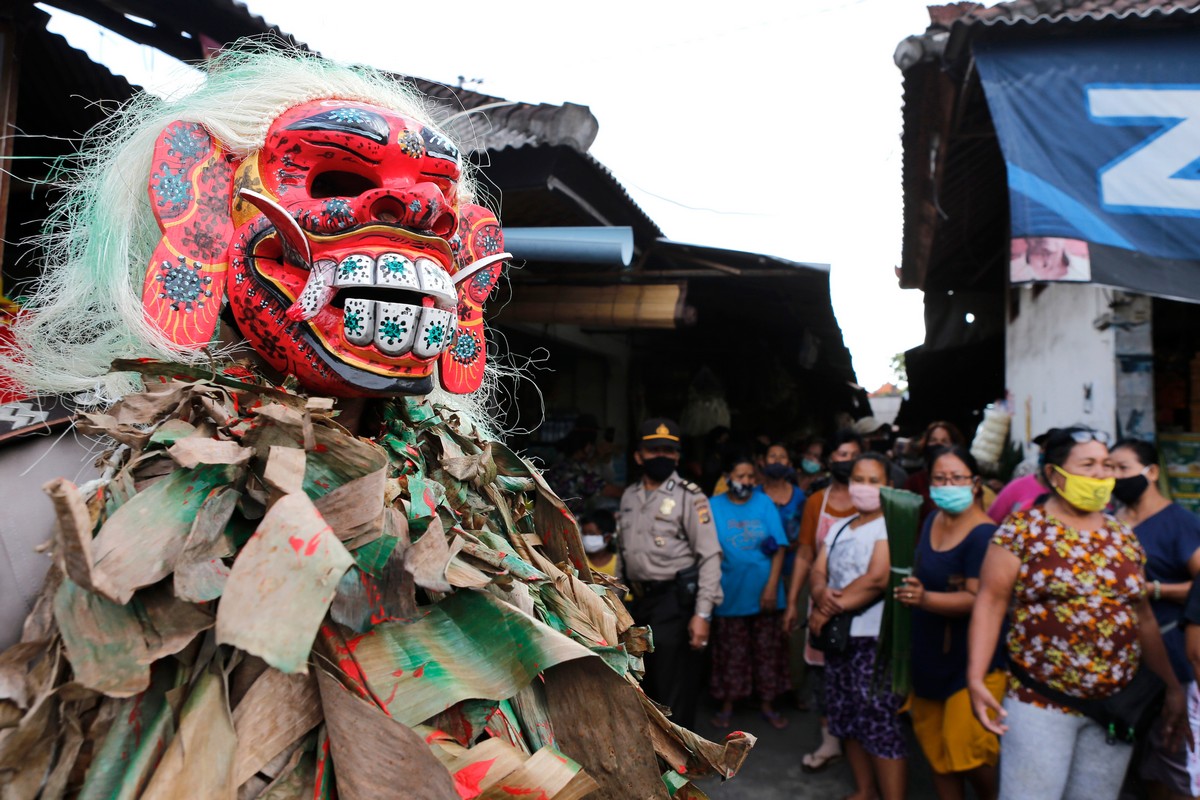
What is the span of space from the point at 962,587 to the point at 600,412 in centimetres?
576

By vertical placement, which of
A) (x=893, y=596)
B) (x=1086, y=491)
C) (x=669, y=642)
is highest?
(x=1086, y=491)

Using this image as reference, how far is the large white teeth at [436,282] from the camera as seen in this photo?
1.37 metres

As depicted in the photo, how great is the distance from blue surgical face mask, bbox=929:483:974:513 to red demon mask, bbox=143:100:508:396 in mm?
3015

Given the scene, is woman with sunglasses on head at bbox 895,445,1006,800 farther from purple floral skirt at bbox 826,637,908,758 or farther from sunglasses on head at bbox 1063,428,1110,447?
sunglasses on head at bbox 1063,428,1110,447

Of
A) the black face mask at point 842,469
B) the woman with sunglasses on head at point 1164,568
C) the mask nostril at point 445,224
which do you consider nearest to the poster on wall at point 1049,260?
the woman with sunglasses on head at point 1164,568

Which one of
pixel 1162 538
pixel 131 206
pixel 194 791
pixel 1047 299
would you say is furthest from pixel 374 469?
pixel 1047 299

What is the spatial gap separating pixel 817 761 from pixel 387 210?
4.58m

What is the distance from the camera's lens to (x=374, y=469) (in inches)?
46.9

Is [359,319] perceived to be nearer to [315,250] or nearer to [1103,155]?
[315,250]

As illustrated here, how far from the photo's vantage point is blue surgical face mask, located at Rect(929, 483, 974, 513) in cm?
377

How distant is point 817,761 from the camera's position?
4906mm

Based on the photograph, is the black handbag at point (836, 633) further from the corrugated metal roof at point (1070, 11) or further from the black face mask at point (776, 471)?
the corrugated metal roof at point (1070, 11)

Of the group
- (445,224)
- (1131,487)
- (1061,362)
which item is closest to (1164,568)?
(1131,487)

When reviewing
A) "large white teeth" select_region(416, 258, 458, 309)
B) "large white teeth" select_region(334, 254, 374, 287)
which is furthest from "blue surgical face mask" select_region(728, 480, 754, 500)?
"large white teeth" select_region(334, 254, 374, 287)
